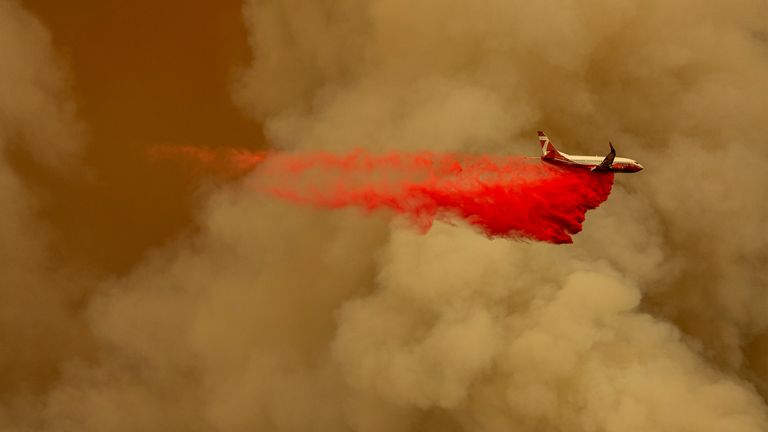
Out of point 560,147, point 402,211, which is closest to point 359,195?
point 402,211

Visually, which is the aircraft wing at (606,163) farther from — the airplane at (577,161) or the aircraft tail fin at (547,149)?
the aircraft tail fin at (547,149)

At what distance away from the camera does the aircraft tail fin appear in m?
50.2

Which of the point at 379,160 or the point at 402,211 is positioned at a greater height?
the point at 379,160

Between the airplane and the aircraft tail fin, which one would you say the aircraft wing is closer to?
the airplane

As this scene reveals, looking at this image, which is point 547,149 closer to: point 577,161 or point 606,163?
point 577,161

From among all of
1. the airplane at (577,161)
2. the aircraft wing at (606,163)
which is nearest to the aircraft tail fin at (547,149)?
the airplane at (577,161)

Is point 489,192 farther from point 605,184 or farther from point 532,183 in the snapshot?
point 605,184

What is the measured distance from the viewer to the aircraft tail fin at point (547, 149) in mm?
50188

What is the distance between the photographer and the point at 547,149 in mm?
50688

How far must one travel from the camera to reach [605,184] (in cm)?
5019

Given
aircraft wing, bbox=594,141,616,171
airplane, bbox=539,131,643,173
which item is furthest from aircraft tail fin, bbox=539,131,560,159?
aircraft wing, bbox=594,141,616,171

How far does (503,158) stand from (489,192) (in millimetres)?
5001

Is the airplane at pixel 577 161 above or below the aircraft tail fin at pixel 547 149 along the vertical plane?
below

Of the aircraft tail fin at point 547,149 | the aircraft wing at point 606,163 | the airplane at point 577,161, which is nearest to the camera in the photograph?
the aircraft wing at point 606,163
